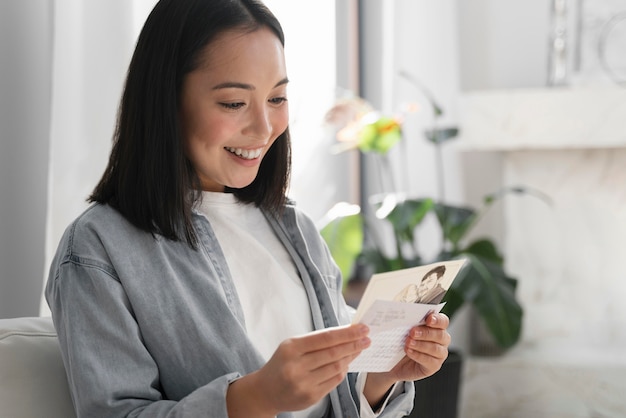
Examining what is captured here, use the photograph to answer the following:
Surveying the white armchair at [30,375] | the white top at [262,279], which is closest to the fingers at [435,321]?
the white top at [262,279]

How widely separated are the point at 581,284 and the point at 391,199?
1.00 meters

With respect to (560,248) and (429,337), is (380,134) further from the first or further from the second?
(429,337)

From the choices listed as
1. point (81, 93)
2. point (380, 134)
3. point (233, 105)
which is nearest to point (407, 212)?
point (380, 134)

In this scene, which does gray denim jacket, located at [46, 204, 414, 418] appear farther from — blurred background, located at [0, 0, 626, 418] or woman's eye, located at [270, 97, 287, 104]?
blurred background, located at [0, 0, 626, 418]

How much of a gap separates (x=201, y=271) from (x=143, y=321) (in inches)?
4.7

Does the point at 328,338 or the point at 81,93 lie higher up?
the point at 81,93

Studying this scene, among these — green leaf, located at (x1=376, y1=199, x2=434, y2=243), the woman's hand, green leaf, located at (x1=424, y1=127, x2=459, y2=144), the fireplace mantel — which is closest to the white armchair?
the woman's hand

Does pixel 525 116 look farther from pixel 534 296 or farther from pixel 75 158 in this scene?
pixel 75 158

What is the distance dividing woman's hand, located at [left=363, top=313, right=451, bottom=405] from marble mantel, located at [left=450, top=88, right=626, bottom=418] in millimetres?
2080

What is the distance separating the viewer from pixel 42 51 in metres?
1.62

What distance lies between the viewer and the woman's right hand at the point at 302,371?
0.98 m

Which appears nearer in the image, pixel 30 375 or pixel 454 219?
pixel 30 375

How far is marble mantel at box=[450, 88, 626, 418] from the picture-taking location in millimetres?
3168

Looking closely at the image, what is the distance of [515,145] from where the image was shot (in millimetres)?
3256
